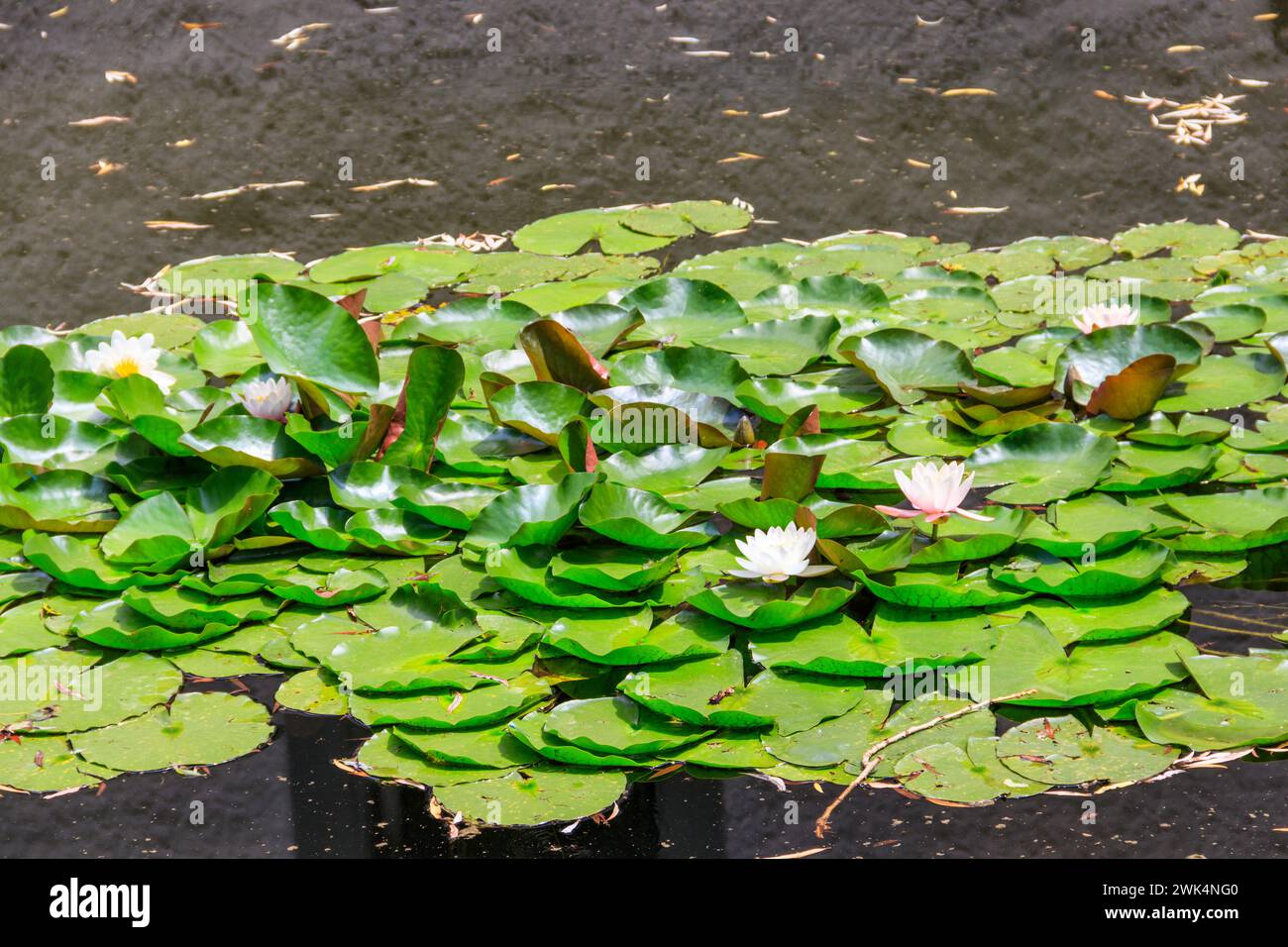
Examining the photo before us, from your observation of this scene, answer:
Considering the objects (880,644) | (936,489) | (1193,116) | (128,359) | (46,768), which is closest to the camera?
(46,768)

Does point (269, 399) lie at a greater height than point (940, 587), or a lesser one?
greater

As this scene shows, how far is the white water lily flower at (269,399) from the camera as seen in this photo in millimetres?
2570

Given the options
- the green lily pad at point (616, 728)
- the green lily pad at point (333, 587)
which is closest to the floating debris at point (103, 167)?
the green lily pad at point (333, 587)

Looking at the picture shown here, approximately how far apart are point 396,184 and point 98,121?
4.20 ft

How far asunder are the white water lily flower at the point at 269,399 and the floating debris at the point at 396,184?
1.92 m

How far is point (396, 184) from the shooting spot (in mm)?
4406

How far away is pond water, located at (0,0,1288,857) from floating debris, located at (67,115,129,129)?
1.6 inches

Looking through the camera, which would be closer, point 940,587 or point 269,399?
point 940,587

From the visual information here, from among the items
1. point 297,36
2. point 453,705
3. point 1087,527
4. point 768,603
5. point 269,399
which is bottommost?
point 453,705

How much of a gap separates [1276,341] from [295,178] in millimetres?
3003

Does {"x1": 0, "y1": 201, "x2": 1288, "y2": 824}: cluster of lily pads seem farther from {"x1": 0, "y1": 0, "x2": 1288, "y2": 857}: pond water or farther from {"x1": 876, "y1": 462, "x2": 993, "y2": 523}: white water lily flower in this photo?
{"x1": 0, "y1": 0, "x2": 1288, "y2": 857}: pond water

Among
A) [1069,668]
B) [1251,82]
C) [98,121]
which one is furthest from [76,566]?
[1251,82]

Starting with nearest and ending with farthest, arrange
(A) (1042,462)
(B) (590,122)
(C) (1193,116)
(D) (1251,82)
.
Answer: (A) (1042,462) → (C) (1193,116) → (D) (1251,82) → (B) (590,122)

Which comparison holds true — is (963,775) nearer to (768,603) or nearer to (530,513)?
(768,603)
